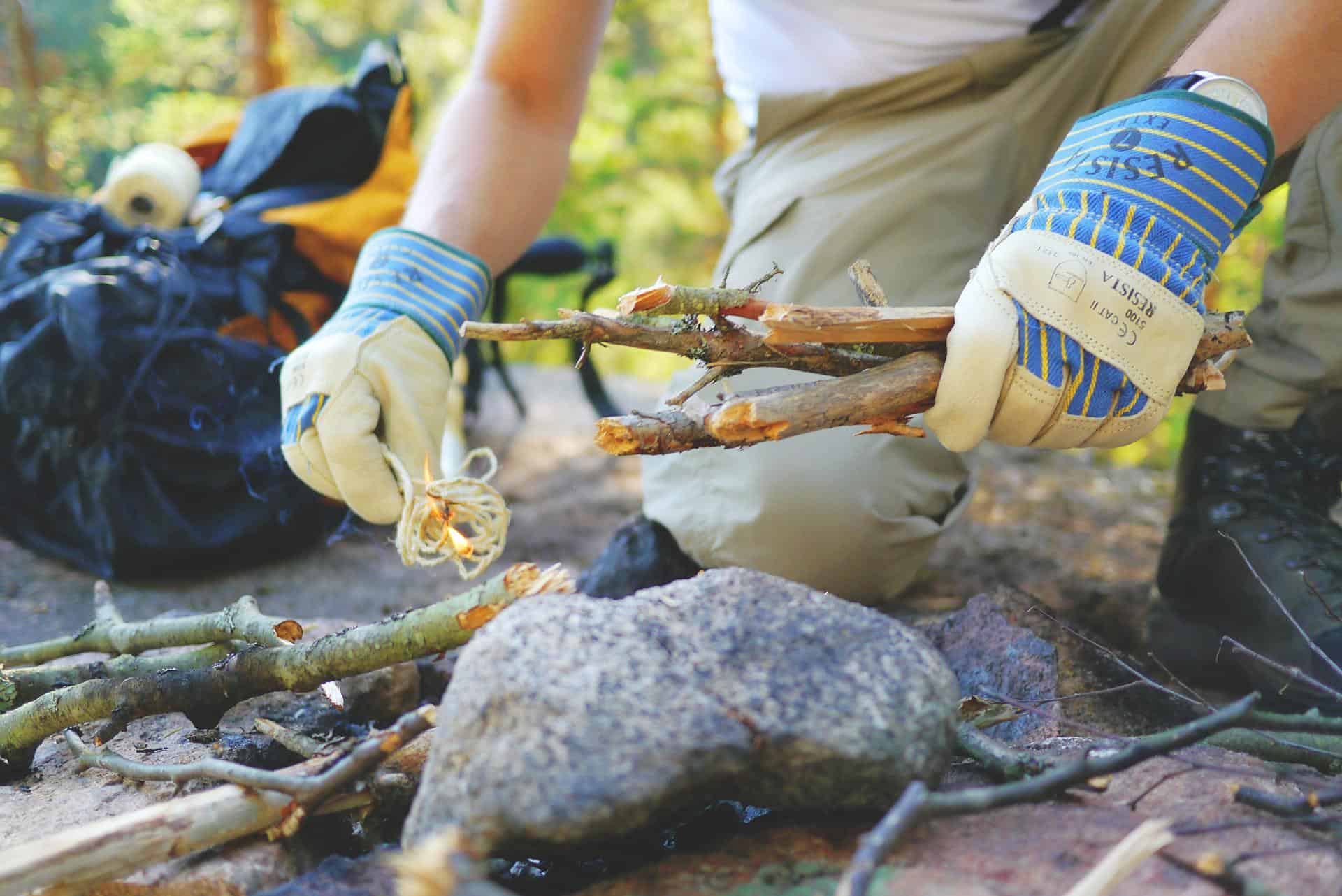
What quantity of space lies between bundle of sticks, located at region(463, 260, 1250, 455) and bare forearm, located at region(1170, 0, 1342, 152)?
1.71 feet

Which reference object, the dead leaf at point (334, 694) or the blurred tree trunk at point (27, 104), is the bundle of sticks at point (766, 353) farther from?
the blurred tree trunk at point (27, 104)

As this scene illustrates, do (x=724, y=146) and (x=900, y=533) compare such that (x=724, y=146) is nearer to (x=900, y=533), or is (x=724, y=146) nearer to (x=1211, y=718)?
(x=900, y=533)

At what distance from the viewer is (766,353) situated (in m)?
1.25

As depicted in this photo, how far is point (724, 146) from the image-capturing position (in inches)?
293

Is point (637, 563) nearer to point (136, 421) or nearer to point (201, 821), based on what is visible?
point (201, 821)

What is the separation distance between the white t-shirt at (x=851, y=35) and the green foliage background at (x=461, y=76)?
7.91 feet

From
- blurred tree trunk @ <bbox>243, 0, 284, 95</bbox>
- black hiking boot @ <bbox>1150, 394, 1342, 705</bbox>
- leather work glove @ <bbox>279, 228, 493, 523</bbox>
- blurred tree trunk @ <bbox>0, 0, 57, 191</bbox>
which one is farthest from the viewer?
blurred tree trunk @ <bbox>243, 0, 284, 95</bbox>

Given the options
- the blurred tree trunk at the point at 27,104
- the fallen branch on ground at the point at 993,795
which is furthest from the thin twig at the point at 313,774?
the blurred tree trunk at the point at 27,104

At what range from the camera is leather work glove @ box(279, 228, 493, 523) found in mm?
1634

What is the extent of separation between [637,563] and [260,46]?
4.56 meters

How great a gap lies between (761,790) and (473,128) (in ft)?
5.33

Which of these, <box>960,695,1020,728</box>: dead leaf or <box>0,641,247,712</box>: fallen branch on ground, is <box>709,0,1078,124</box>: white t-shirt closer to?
<box>960,695,1020,728</box>: dead leaf

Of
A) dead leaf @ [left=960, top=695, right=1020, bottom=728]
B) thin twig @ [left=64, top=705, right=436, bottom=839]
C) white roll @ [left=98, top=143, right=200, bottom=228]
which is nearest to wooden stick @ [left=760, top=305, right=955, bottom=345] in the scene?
dead leaf @ [left=960, top=695, right=1020, bottom=728]

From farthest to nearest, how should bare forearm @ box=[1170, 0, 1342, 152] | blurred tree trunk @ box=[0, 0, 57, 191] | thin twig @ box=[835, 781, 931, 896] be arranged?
1. blurred tree trunk @ box=[0, 0, 57, 191]
2. bare forearm @ box=[1170, 0, 1342, 152]
3. thin twig @ box=[835, 781, 931, 896]
